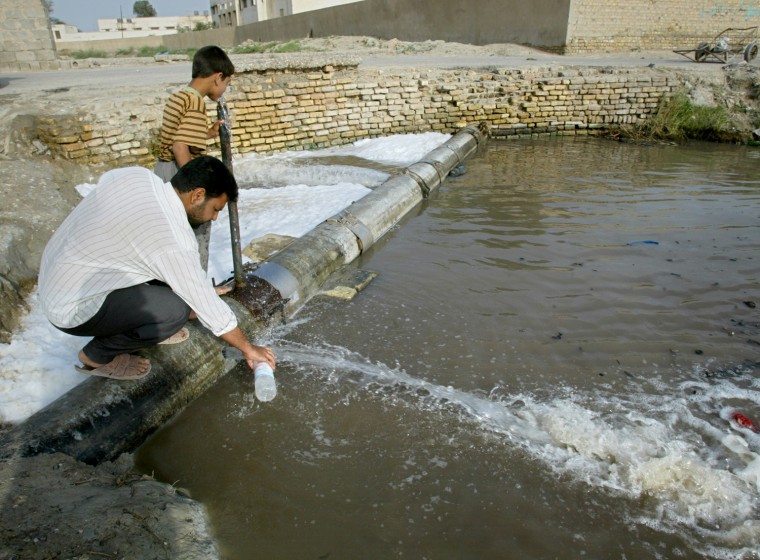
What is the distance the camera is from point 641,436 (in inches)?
108

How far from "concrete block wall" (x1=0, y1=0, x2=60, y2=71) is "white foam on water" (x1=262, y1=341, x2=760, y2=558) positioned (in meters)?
11.5

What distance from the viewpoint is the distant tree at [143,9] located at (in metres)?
71.6

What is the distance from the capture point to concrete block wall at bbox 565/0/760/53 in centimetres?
1648

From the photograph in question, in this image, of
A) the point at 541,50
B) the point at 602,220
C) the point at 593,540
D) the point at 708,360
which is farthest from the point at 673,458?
the point at 541,50

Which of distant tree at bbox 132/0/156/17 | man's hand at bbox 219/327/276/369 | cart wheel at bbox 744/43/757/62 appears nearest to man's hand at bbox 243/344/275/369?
man's hand at bbox 219/327/276/369

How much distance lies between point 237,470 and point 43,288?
1245mm

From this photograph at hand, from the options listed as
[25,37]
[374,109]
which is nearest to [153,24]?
[25,37]

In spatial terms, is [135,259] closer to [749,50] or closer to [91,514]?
[91,514]

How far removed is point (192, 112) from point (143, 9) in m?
84.0

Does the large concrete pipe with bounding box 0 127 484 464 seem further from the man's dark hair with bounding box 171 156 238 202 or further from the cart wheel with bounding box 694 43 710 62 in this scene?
the cart wheel with bounding box 694 43 710 62

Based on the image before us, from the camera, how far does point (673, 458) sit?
2.57m

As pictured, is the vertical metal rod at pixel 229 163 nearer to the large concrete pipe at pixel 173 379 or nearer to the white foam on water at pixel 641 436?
the large concrete pipe at pixel 173 379

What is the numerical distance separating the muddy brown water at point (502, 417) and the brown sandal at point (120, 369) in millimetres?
381

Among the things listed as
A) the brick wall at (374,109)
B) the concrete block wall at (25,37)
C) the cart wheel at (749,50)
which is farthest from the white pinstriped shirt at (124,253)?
the cart wheel at (749,50)
